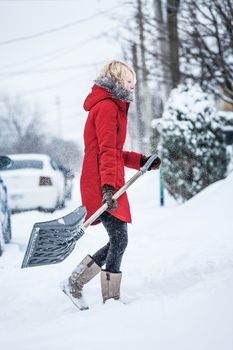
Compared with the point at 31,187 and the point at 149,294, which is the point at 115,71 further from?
the point at 31,187

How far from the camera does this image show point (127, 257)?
4.79m

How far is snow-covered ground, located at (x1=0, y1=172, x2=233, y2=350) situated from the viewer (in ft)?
7.40

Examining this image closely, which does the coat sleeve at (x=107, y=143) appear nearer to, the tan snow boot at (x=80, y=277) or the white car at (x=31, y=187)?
the tan snow boot at (x=80, y=277)

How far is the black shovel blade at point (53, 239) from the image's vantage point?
2.94 m

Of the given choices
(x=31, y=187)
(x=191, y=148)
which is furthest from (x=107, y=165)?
(x=31, y=187)

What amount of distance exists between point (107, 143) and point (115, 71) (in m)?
0.47

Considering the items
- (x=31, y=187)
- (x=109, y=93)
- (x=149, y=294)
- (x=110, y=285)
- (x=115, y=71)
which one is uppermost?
(x=115, y=71)

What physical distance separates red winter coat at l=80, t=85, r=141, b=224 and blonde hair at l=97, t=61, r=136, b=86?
9 centimetres

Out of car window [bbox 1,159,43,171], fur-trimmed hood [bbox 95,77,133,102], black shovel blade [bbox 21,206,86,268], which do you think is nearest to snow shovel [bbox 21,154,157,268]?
black shovel blade [bbox 21,206,86,268]

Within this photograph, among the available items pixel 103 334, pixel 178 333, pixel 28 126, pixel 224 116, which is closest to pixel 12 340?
pixel 103 334

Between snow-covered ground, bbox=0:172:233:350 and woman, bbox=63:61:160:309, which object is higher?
woman, bbox=63:61:160:309

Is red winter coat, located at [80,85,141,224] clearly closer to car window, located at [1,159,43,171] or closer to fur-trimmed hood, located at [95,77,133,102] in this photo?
fur-trimmed hood, located at [95,77,133,102]

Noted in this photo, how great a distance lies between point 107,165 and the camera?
293 cm

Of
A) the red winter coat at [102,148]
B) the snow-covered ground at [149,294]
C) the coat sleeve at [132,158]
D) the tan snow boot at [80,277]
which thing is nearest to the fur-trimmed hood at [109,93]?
the red winter coat at [102,148]
